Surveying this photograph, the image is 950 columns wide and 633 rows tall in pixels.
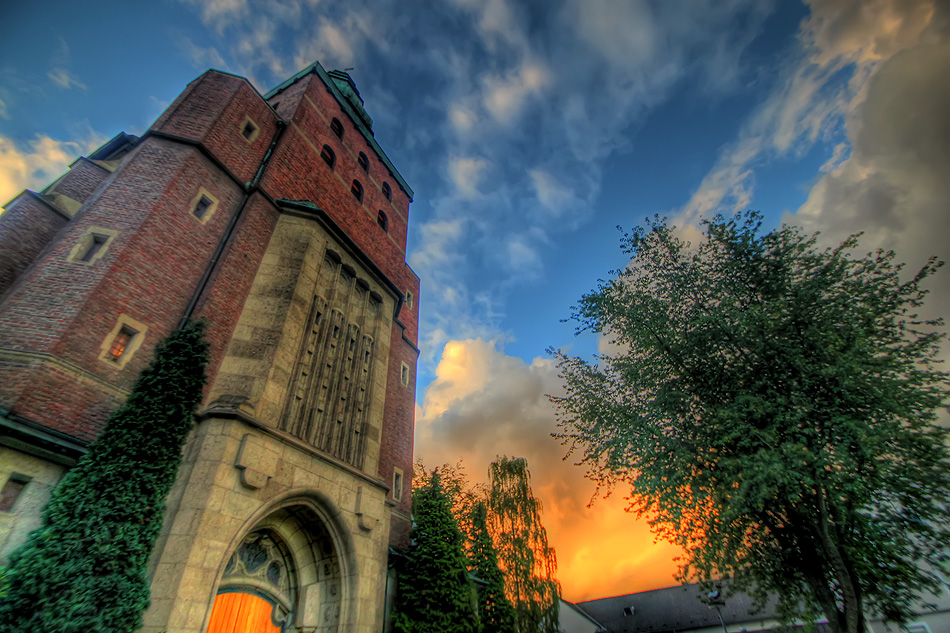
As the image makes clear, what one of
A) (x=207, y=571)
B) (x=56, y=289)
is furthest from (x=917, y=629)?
(x=56, y=289)

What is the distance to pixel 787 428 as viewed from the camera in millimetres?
11617

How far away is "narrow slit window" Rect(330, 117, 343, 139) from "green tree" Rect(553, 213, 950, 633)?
16767mm

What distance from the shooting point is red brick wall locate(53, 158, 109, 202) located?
15.2 meters

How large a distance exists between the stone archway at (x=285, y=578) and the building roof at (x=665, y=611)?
41.1 m

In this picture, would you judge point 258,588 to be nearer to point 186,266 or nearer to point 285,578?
point 285,578

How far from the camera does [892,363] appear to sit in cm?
1120

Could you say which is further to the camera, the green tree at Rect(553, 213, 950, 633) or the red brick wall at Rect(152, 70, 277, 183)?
the red brick wall at Rect(152, 70, 277, 183)

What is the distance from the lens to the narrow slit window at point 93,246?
10.5 metres

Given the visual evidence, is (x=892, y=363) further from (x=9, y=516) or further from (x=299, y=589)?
(x=9, y=516)

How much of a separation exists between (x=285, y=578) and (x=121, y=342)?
6775 millimetres

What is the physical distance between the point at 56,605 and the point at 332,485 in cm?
564

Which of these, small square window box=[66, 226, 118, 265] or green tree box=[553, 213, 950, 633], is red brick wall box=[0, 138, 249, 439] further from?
green tree box=[553, 213, 950, 633]

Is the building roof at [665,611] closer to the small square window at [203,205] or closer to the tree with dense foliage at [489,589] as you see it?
the tree with dense foliage at [489,589]

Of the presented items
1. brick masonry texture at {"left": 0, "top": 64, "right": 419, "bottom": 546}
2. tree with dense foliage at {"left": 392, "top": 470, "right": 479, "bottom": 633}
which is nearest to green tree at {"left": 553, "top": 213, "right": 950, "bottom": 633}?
tree with dense foliage at {"left": 392, "top": 470, "right": 479, "bottom": 633}
